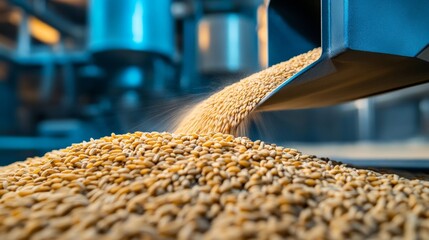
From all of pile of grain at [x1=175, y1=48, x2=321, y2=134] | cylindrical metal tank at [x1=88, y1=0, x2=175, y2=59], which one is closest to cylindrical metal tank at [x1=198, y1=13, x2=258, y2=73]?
cylindrical metal tank at [x1=88, y1=0, x2=175, y2=59]

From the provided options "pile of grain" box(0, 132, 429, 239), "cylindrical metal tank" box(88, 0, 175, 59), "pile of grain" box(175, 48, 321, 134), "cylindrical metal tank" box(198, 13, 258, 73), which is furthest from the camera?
"cylindrical metal tank" box(198, 13, 258, 73)

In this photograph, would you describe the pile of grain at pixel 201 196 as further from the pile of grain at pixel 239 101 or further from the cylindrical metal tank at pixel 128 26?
the cylindrical metal tank at pixel 128 26

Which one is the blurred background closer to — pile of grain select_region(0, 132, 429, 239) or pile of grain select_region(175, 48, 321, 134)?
pile of grain select_region(175, 48, 321, 134)

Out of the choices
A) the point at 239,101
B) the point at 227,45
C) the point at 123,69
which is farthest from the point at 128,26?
the point at 239,101

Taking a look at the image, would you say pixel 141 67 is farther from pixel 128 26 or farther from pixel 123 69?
pixel 128 26

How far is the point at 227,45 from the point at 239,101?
1.08 m

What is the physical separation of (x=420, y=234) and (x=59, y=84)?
8.15 feet

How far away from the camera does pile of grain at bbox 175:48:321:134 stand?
929 mm

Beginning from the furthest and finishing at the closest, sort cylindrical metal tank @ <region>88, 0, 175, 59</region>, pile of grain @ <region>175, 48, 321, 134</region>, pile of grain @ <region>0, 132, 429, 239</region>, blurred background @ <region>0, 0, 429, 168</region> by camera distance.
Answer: cylindrical metal tank @ <region>88, 0, 175, 59</region>
blurred background @ <region>0, 0, 429, 168</region>
pile of grain @ <region>175, 48, 321, 134</region>
pile of grain @ <region>0, 132, 429, 239</region>

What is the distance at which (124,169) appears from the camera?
2.20 feet

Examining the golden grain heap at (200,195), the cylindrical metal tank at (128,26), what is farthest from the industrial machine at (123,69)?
the golden grain heap at (200,195)

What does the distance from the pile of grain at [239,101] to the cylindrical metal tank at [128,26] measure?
82 cm

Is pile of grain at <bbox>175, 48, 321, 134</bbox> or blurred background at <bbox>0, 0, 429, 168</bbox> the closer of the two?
pile of grain at <bbox>175, 48, 321, 134</bbox>

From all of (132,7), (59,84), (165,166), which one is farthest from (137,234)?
(59,84)
